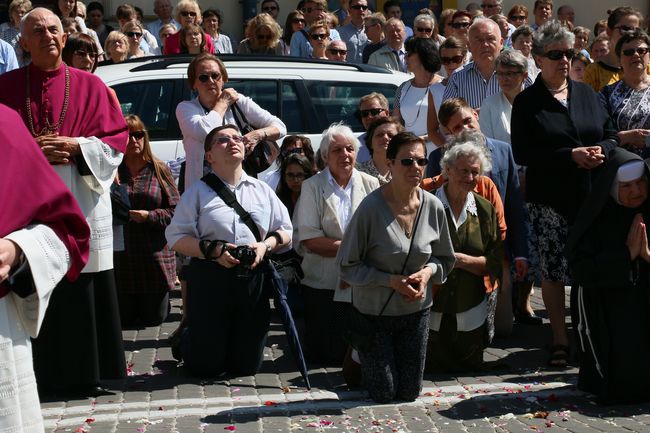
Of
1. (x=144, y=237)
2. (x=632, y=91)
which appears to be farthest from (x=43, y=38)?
(x=632, y=91)

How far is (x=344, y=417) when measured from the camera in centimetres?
721

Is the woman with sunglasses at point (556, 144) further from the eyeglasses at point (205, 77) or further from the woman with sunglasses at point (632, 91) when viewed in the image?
the eyeglasses at point (205, 77)

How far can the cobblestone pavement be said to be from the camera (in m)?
7.03

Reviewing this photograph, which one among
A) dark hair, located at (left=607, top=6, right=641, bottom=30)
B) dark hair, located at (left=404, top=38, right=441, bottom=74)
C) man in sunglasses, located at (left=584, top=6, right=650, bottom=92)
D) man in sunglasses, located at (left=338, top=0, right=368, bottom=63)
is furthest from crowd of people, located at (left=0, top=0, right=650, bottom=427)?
man in sunglasses, located at (left=338, top=0, right=368, bottom=63)

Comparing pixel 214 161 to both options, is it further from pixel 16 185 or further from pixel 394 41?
pixel 394 41

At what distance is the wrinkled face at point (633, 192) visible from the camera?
299 inches

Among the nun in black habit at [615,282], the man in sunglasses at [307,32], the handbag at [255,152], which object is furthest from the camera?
the man in sunglasses at [307,32]

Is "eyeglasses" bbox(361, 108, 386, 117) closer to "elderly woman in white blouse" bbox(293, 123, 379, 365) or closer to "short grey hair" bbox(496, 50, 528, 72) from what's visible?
"short grey hair" bbox(496, 50, 528, 72)

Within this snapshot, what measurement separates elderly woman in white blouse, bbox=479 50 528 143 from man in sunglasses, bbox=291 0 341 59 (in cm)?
545

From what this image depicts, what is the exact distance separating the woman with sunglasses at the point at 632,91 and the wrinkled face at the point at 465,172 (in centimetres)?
153

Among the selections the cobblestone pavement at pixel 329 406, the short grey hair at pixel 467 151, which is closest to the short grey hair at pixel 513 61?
the short grey hair at pixel 467 151

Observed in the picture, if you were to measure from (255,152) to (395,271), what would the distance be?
1987 mm

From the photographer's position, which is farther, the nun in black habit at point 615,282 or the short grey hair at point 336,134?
the short grey hair at point 336,134

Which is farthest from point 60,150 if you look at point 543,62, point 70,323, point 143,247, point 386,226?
point 543,62
